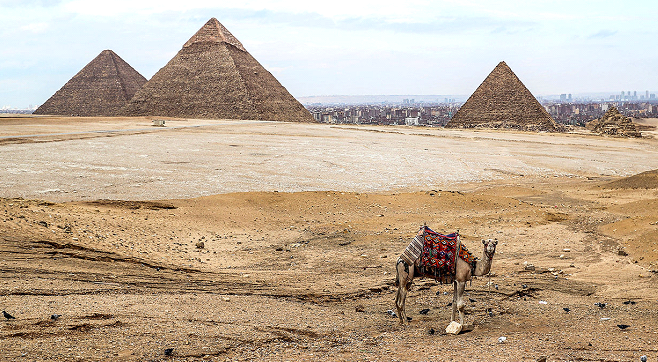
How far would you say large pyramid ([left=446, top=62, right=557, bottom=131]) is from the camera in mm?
70438

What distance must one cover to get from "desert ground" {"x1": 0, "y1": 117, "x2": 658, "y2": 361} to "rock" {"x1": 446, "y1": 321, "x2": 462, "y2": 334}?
0.08 meters

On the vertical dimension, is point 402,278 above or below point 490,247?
below

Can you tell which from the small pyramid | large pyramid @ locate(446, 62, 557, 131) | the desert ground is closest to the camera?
the desert ground

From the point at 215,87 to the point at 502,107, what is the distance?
44276 millimetres

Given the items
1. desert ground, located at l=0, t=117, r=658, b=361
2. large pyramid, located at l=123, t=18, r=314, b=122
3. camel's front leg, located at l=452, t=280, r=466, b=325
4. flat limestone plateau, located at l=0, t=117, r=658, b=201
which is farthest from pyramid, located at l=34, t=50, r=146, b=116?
camel's front leg, located at l=452, t=280, r=466, b=325

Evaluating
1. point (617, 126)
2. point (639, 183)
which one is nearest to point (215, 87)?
point (617, 126)

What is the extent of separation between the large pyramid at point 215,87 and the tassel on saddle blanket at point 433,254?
76413mm

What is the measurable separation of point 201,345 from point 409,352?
5.51 feet

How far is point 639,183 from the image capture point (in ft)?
58.1

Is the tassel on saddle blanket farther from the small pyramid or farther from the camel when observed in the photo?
the small pyramid

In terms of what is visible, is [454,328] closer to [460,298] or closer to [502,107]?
[460,298]

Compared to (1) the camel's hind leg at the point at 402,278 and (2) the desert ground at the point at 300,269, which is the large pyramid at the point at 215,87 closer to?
(2) the desert ground at the point at 300,269

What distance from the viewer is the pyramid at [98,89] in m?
106

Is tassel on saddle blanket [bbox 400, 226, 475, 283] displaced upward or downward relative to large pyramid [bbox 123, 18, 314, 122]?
downward
